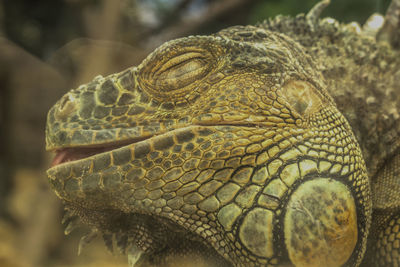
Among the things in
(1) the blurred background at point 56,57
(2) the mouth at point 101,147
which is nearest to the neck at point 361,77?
(1) the blurred background at point 56,57


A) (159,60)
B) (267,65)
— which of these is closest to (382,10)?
(267,65)

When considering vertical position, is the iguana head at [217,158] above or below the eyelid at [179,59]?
below

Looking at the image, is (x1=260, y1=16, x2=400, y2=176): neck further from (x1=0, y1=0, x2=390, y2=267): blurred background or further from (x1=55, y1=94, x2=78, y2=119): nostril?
(x1=55, y1=94, x2=78, y2=119): nostril

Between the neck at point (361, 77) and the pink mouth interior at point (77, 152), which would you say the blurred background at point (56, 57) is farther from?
the pink mouth interior at point (77, 152)

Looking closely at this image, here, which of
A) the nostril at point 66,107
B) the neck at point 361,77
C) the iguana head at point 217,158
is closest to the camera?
the iguana head at point 217,158

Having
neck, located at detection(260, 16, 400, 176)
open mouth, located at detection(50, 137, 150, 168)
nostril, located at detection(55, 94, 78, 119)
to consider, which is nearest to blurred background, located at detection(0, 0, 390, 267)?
neck, located at detection(260, 16, 400, 176)

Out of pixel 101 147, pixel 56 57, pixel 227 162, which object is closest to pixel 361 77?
pixel 227 162
